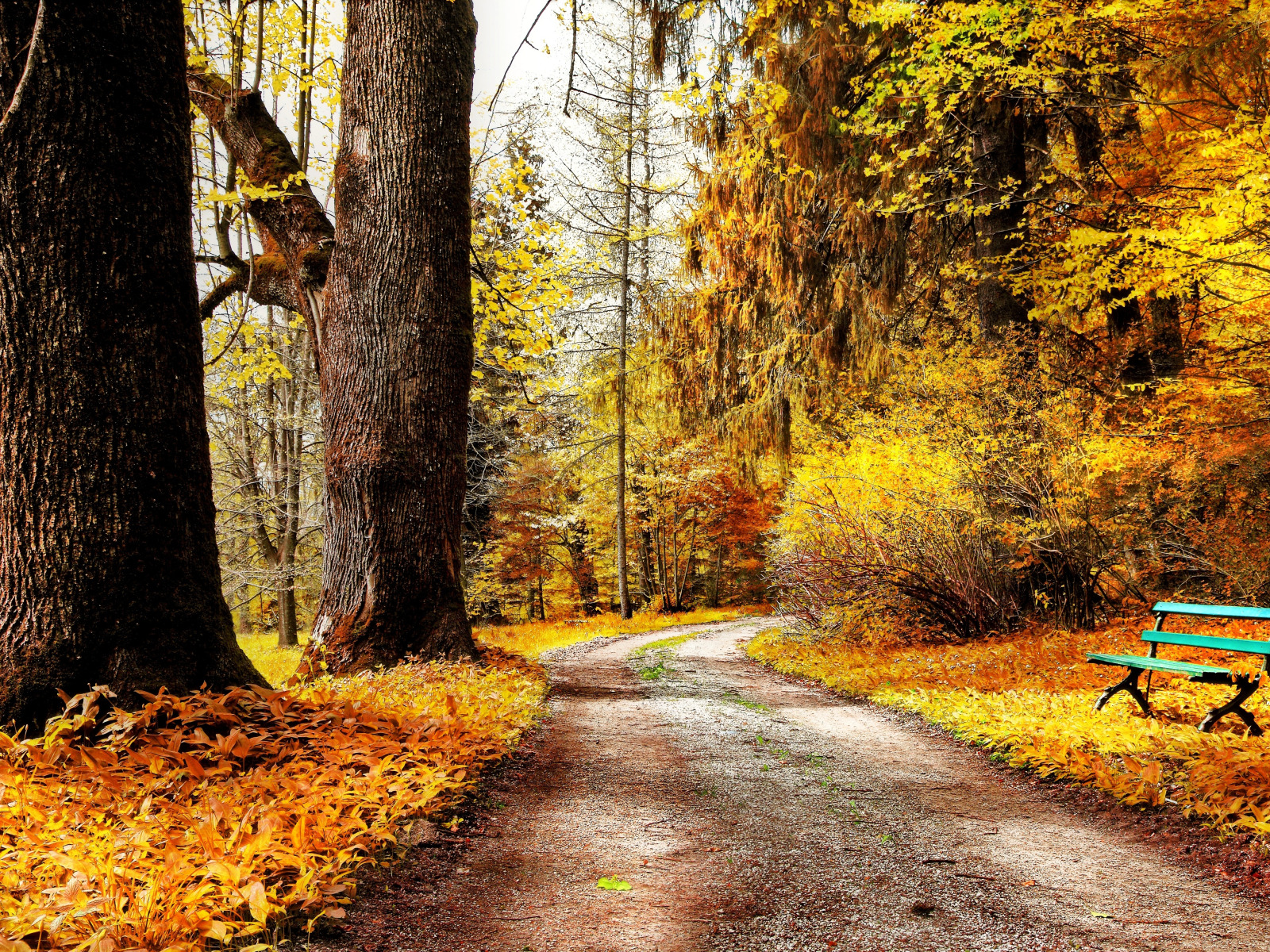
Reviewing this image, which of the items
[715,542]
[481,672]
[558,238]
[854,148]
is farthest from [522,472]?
[481,672]

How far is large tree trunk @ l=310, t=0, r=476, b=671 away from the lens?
596 centimetres

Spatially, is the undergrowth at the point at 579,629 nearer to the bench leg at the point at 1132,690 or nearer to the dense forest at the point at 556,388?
the dense forest at the point at 556,388

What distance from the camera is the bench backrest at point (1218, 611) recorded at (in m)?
4.21

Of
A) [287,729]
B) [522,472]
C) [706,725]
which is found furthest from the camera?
[522,472]

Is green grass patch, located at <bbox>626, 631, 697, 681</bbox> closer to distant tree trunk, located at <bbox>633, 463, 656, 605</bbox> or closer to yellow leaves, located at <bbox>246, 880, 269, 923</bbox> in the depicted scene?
yellow leaves, located at <bbox>246, 880, 269, 923</bbox>

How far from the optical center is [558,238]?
1012cm

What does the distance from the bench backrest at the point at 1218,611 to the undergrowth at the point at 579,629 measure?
9.61 metres

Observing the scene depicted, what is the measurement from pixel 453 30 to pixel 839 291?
20.3 ft

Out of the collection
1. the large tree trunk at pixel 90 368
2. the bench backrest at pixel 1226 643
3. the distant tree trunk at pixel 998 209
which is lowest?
the bench backrest at pixel 1226 643

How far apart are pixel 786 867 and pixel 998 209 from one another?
30.5 ft

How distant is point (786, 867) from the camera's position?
307 cm

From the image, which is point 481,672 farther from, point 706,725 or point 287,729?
point 287,729

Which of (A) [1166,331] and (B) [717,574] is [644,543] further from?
(A) [1166,331]

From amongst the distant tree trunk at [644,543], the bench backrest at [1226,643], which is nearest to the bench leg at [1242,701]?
the bench backrest at [1226,643]
